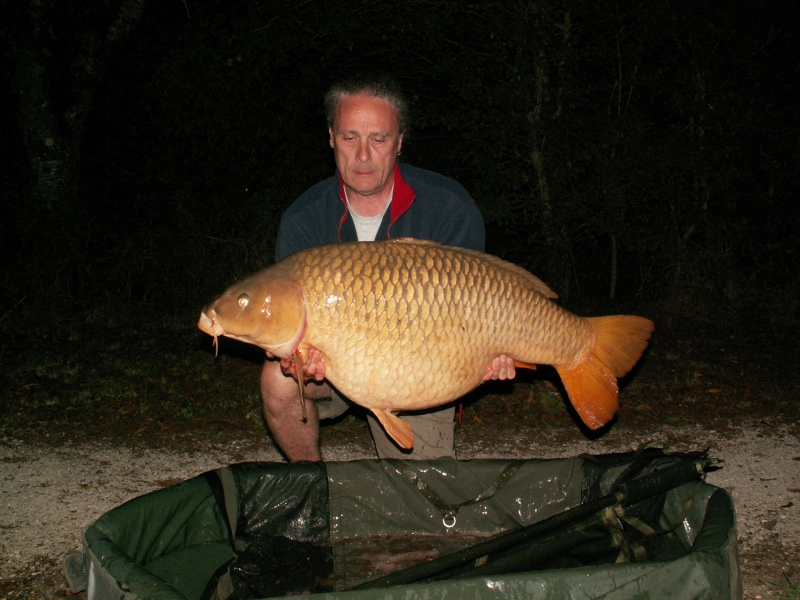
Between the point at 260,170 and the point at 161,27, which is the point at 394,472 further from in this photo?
the point at 161,27

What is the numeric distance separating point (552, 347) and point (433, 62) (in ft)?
12.6

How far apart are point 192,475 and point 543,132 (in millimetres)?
3510

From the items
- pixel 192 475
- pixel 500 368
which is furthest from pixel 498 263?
pixel 192 475

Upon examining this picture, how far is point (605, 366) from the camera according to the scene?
185cm

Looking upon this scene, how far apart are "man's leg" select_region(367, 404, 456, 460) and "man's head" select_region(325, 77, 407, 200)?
689 mm

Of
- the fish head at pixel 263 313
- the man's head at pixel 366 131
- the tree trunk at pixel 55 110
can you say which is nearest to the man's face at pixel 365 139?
the man's head at pixel 366 131

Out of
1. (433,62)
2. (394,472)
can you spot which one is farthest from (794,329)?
(394,472)

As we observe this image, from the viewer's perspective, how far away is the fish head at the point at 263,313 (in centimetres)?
156

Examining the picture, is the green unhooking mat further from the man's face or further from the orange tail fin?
the man's face

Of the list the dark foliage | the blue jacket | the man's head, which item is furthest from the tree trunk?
the man's head

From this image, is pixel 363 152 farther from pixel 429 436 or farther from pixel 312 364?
pixel 429 436

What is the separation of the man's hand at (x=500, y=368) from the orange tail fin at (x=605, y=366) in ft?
0.53

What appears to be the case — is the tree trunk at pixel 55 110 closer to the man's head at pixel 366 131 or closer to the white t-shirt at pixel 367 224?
the white t-shirt at pixel 367 224

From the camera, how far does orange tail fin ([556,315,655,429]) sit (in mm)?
1842
